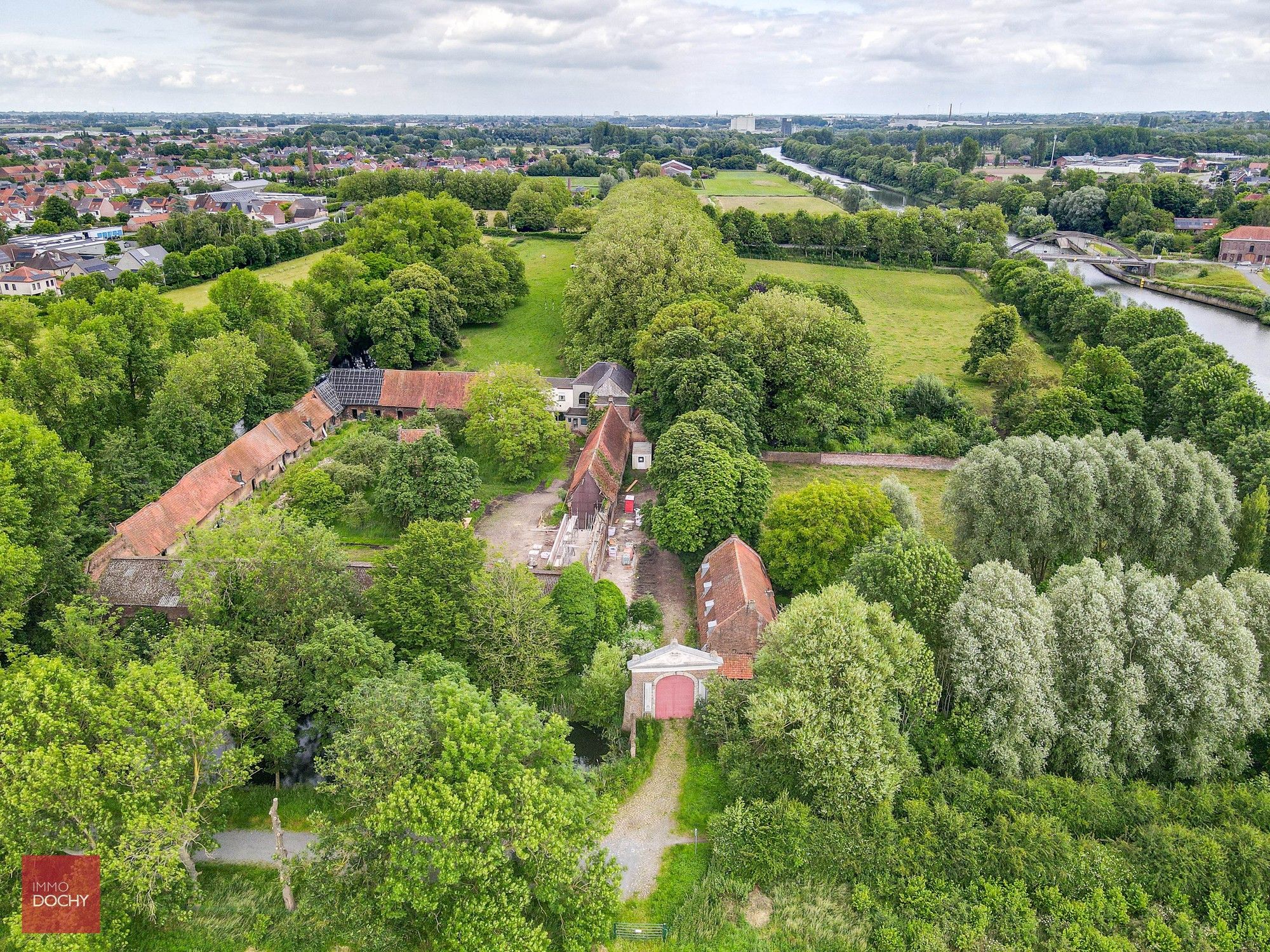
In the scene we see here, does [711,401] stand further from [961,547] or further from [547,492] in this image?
[961,547]

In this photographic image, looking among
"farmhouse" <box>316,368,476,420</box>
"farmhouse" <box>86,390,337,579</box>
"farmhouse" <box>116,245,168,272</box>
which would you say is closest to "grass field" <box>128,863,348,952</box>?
"farmhouse" <box>86,390,337,579</box>

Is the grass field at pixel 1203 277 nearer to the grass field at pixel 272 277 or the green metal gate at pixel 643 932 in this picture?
the grass field at pixel 272 277

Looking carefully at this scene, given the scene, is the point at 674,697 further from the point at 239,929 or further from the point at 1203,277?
the point at 1203,277

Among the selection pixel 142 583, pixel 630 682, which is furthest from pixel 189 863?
pixel 142 583

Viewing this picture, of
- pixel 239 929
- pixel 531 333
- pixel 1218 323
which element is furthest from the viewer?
pixel 1218 323

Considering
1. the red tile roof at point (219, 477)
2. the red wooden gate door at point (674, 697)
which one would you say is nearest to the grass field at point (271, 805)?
the red wooden gate door at point (674, 697)

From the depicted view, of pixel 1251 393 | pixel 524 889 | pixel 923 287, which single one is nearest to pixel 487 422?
pixel 524 889
